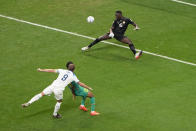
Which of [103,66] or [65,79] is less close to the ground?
[65,79]

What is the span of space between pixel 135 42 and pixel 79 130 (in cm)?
954

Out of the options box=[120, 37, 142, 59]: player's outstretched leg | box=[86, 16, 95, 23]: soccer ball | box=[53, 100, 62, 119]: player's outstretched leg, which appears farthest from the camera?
box=[86, 16, 95, 23]: soccer ball

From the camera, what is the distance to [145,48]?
26.8 metres

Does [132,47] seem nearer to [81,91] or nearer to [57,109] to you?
[81,91]

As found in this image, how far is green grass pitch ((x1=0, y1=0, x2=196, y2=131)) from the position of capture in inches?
786

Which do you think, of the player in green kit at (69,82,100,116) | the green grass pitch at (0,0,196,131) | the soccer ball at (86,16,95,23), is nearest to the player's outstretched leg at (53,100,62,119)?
the green grass pitch at (0,0,196,131)

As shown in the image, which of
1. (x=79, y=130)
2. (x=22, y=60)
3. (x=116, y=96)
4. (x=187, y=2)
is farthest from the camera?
(x=187, y=2)

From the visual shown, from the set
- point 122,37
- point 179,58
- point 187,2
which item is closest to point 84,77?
point 122,37

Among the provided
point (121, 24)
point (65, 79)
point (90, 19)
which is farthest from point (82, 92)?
point (90, 19)

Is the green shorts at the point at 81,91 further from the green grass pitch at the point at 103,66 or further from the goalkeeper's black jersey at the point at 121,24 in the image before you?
the goalkeeper's black jersey at the point at 121,24

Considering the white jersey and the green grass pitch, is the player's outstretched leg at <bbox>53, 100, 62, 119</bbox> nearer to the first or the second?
the green grass pitch

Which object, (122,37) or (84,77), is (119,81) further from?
(122,37)

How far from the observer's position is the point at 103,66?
24.6 metres

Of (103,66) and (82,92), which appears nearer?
(82,92)
